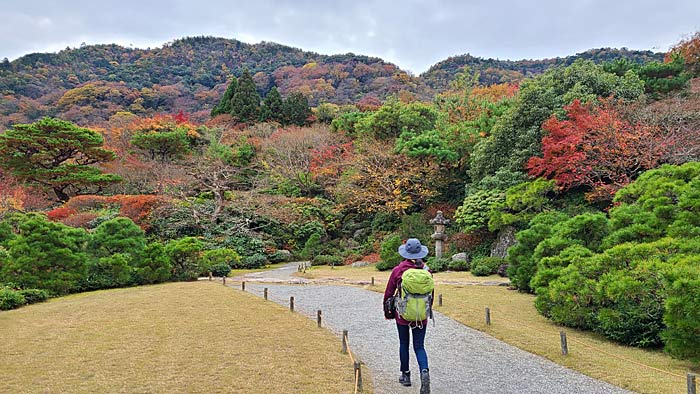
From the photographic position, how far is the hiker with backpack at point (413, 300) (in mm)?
4543

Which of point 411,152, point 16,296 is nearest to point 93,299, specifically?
point 16,296

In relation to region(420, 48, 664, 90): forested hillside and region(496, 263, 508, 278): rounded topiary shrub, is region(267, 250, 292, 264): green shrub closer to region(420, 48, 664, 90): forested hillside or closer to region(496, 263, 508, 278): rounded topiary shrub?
region(496, 263, 508, 278): rounded topiary shrub

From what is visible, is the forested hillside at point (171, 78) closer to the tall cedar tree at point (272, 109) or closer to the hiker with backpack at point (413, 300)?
the tall cedar tree at point (272, 109)

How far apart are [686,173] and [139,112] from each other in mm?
44174

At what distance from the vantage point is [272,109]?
115 ft

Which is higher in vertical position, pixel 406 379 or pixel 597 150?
pixel 597 150

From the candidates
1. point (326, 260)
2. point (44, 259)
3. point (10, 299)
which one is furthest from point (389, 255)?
point (10, 299)

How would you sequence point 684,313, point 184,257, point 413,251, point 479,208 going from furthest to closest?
point 479,208 → point 184,257 → point 684,313 → point 413,251

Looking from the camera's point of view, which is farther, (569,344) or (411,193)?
(411,193)

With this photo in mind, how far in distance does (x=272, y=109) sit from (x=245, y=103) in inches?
96.5

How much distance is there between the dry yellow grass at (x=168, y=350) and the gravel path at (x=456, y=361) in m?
0.43

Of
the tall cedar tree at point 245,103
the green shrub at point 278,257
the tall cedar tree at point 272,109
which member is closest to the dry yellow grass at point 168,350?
the green shrub at point 278,257

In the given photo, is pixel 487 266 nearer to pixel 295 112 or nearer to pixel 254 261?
pixel 254 261

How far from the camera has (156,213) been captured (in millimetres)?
20844
